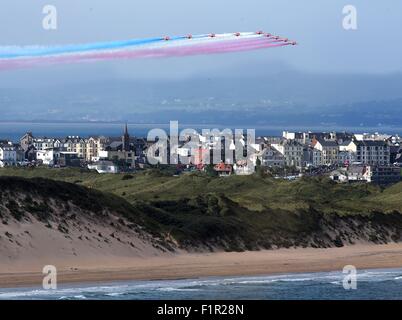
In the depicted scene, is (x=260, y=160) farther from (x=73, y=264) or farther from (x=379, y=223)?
(x=73, y=264)

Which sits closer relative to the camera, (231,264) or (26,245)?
(26,245)

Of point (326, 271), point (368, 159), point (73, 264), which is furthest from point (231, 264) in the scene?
point (368, 159)

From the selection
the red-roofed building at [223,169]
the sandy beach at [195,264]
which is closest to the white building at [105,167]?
the red-roofed building at [223,169]

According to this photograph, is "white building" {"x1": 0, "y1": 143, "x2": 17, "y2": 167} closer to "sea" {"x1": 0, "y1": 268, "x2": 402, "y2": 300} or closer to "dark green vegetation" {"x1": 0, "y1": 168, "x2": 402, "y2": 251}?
"dark green vegetation" {"x1": 0, "y1": 168, "x2": 402, "y2": 251}

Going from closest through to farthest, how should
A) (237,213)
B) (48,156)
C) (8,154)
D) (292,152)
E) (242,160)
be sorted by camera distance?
(237,213) → (242,160) → (8,154) → (48,156) → (292,152)

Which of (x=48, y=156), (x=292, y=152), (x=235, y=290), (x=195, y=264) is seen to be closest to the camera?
(x=235, y=290)

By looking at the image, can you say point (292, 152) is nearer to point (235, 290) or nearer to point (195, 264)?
point (195, 264)

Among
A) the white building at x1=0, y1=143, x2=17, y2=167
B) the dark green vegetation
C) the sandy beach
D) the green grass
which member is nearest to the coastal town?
the white building at x1=0, y1=143, x2=17, y2=167

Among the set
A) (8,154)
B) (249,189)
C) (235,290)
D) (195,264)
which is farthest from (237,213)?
(8,154)

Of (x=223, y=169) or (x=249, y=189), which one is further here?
(x=223, y=169)
